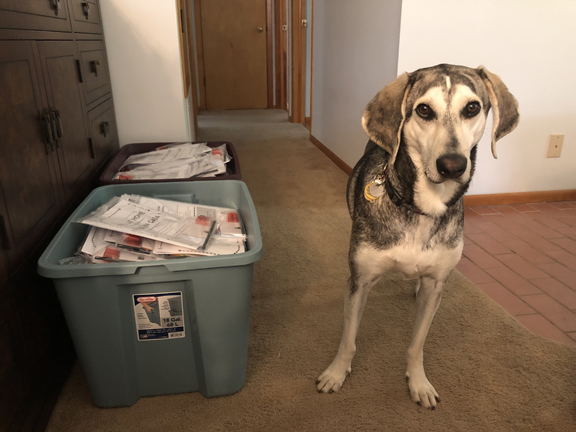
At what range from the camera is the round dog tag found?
1.25 metres

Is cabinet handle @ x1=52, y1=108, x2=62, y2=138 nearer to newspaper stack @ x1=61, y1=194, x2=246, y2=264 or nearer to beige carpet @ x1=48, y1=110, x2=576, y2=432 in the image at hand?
newspaper stack @ x1=61, y1=194, x2=246, y2=264

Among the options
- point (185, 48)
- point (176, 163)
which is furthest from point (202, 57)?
point (176, 163)

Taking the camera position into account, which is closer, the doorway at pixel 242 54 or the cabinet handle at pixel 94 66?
the cabinet handle at pixel 94 66

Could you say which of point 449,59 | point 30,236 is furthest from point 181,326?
point 449,59

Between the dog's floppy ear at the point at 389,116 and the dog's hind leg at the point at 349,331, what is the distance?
14.3 inches

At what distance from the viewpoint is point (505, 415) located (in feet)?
4.24

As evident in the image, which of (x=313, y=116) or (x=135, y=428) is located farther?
(x=313, y=116)

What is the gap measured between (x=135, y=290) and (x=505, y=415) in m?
1.10

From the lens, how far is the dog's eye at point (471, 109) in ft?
3.49

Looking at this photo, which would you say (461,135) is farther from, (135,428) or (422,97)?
(135,428)

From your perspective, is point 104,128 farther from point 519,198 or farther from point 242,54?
point 242,54

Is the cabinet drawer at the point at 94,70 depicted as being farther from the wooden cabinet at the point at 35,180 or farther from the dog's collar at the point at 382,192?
the dog's collar at the point at 382,192

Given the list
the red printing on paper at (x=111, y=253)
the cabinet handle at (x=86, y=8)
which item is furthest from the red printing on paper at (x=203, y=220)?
the cabinet handle at (x=86, y=8)

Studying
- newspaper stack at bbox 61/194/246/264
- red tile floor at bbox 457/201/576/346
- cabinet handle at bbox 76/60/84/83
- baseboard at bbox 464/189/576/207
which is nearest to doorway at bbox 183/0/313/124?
baseboard at bbox 464/189/576/207
